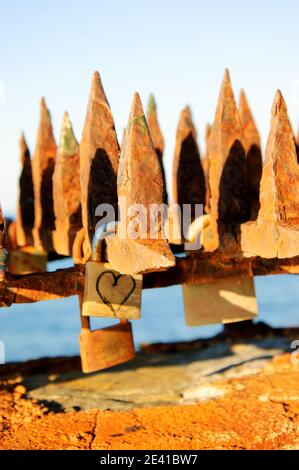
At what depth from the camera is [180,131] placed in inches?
217

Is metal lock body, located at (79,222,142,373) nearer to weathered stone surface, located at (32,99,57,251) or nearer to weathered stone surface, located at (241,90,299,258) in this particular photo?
weathered stone surface, located at (241,90,299,258)

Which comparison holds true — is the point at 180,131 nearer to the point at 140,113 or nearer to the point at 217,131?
the point at 217,131

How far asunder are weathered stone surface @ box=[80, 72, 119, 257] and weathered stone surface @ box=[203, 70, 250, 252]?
2.60 feet

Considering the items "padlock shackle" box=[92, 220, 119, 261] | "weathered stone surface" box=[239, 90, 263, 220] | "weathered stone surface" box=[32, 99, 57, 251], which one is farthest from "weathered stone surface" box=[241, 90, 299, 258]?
"weathered stone surface" box=[32, 99, 57, 251]

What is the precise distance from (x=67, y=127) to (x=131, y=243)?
6.89 feet

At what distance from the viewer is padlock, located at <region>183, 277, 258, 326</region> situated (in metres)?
4.91

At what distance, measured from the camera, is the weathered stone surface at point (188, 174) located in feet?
17.6

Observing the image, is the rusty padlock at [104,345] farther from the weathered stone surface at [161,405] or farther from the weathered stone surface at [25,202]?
the weathered stone surface at [25,202]

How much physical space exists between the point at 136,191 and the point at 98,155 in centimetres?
97

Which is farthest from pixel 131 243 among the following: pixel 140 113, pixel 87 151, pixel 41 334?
pixel 41 334

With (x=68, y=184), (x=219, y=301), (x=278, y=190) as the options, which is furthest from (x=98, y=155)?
(x=219, y=301)

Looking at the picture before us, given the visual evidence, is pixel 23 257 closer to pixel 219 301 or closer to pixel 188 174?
pixel 188 174

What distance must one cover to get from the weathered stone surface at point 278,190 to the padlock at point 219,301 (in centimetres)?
127

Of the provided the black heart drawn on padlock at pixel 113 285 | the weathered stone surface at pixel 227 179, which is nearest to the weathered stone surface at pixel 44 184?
the black heart drawn on padlock at pixel 113 285
